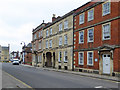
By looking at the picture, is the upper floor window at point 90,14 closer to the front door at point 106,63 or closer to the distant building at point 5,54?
the front door at point 106,63

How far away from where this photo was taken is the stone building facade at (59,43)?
2697 centimetres

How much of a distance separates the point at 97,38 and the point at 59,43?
1185 centimetres

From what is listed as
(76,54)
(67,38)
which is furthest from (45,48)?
(76,54)

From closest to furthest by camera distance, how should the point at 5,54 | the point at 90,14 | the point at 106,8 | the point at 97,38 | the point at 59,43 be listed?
1. the point at 106,8
2. the point at 97,38
3. the point at 90,14
4. the point at 59,43
5. the point at 5,54

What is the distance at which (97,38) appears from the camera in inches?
799

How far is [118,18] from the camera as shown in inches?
682

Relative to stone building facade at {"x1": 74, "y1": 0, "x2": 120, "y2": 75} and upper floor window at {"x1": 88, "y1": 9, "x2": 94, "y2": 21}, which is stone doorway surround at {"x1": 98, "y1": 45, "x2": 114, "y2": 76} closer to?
stone building facade at {"x1": 74, "y1": 0, "x2": 120, "y2": 75}

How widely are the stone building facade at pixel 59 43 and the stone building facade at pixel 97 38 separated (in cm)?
184

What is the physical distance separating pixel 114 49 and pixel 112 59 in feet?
3.79

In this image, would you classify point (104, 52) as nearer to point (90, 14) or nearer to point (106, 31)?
point (106, 31)

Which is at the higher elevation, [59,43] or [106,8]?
[106,8]

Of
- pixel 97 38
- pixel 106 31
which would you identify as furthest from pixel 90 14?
pixel 106 31

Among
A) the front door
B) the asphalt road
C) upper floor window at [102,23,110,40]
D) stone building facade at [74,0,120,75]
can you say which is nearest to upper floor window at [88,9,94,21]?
stone building facade at [74,0,120,75]

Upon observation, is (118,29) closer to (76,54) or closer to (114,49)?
(114,49)
